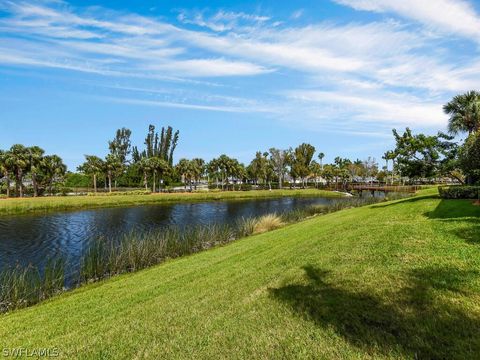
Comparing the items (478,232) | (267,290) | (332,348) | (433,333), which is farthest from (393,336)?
(478,232)

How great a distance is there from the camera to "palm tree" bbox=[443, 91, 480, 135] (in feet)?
74.7

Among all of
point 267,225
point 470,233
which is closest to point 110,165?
point 267,225

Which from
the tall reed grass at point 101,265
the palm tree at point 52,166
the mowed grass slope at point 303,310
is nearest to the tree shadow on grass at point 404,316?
the mowed grass slope at point 303,310

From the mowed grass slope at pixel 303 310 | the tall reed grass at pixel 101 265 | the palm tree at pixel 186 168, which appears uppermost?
the palm tree at pixel 186 168

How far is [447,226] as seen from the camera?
10883mm

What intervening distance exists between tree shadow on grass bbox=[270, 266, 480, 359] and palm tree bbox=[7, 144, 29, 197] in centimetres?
6236

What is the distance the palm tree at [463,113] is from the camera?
22766 millimetres

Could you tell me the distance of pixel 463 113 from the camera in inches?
1019

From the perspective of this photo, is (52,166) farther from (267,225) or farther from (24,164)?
(267,225)

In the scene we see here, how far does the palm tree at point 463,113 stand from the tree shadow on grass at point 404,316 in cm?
2082

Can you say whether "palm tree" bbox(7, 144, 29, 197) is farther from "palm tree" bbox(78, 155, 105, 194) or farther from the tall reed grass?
the tall reed grass

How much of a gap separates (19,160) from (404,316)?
214 feet

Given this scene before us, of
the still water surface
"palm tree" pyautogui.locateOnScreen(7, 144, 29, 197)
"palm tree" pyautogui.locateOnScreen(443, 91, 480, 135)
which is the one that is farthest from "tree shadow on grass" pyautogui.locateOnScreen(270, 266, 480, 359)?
"palm tree" pyautogui.locateOnScreen(7, 144, 29, 197)

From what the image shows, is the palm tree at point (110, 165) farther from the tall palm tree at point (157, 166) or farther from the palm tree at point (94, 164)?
the tall palm tree at point (157, 166)
